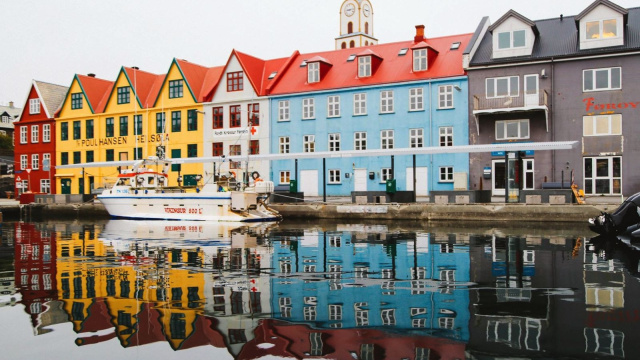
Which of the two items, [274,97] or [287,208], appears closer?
[287,208]

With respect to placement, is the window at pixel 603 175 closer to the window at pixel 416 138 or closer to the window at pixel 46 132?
the window at pixel 416 138

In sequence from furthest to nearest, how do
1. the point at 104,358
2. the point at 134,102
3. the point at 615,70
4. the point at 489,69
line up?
1. the point at 134,102
2. the point at 489,69
3. the point at 615,70
4. the point at 104,358

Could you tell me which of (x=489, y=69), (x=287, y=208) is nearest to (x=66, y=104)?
(x=287, y=208)

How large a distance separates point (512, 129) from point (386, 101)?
364 inches

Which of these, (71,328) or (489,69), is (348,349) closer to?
(71,328)

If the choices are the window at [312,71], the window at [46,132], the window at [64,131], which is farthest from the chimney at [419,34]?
the window at [46,132]

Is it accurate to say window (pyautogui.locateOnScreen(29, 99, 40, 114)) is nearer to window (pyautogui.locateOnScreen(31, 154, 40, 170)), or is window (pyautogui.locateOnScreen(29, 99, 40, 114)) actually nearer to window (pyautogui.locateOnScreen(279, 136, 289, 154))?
window (pyautogui.locateOnScreen(31, 154, 40, 170))

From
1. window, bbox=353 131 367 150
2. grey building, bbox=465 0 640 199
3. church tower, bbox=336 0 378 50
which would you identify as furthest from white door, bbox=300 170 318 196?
church tower, bbox=336 0 378 50

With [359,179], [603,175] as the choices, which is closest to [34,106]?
[359,179]

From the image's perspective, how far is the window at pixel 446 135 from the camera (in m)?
40.7

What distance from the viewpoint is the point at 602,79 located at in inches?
1428

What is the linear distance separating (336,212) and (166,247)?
1537 cm

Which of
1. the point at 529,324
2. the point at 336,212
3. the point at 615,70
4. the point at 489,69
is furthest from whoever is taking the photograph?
the point at 489,69

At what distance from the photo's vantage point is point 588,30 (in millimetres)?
36781
